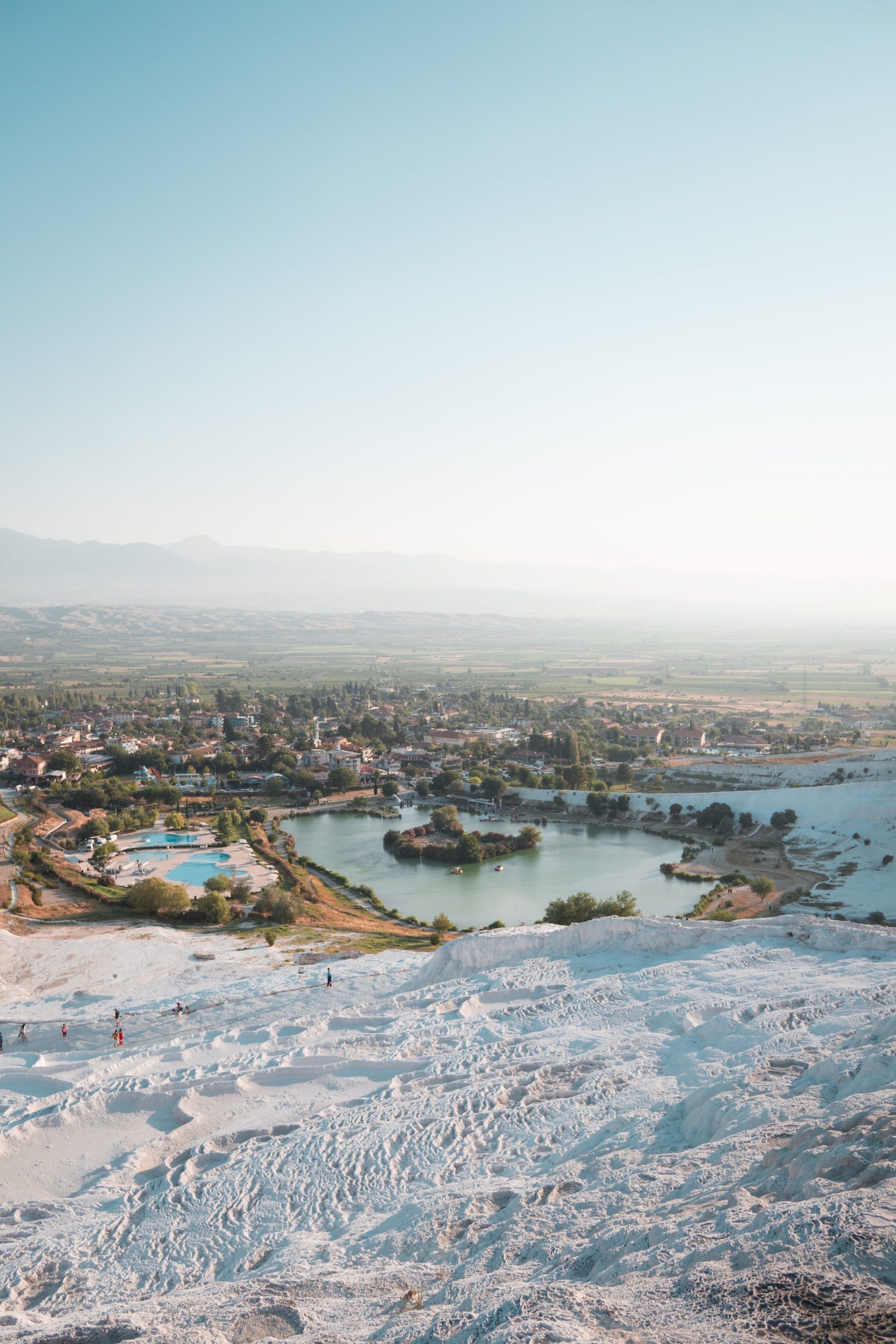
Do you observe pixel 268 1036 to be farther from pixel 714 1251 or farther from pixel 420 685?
pixel 420 685

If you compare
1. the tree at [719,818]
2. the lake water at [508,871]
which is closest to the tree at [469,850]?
the lake water at [508,871]

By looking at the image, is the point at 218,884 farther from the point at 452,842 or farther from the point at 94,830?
the point at 452,842

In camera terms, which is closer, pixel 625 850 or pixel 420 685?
pixel 625 850

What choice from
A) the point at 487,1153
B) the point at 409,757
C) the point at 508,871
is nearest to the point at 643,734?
the point at 409,757

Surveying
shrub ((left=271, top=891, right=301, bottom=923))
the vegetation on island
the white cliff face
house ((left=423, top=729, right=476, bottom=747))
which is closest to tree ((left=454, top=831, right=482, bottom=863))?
Result: the vegetation on island

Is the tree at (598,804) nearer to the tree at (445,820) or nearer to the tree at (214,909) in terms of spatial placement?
the tree at (445,820)

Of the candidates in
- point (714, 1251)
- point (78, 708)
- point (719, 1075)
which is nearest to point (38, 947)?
point (719, 1075)

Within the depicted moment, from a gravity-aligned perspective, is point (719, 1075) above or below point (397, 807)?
above
